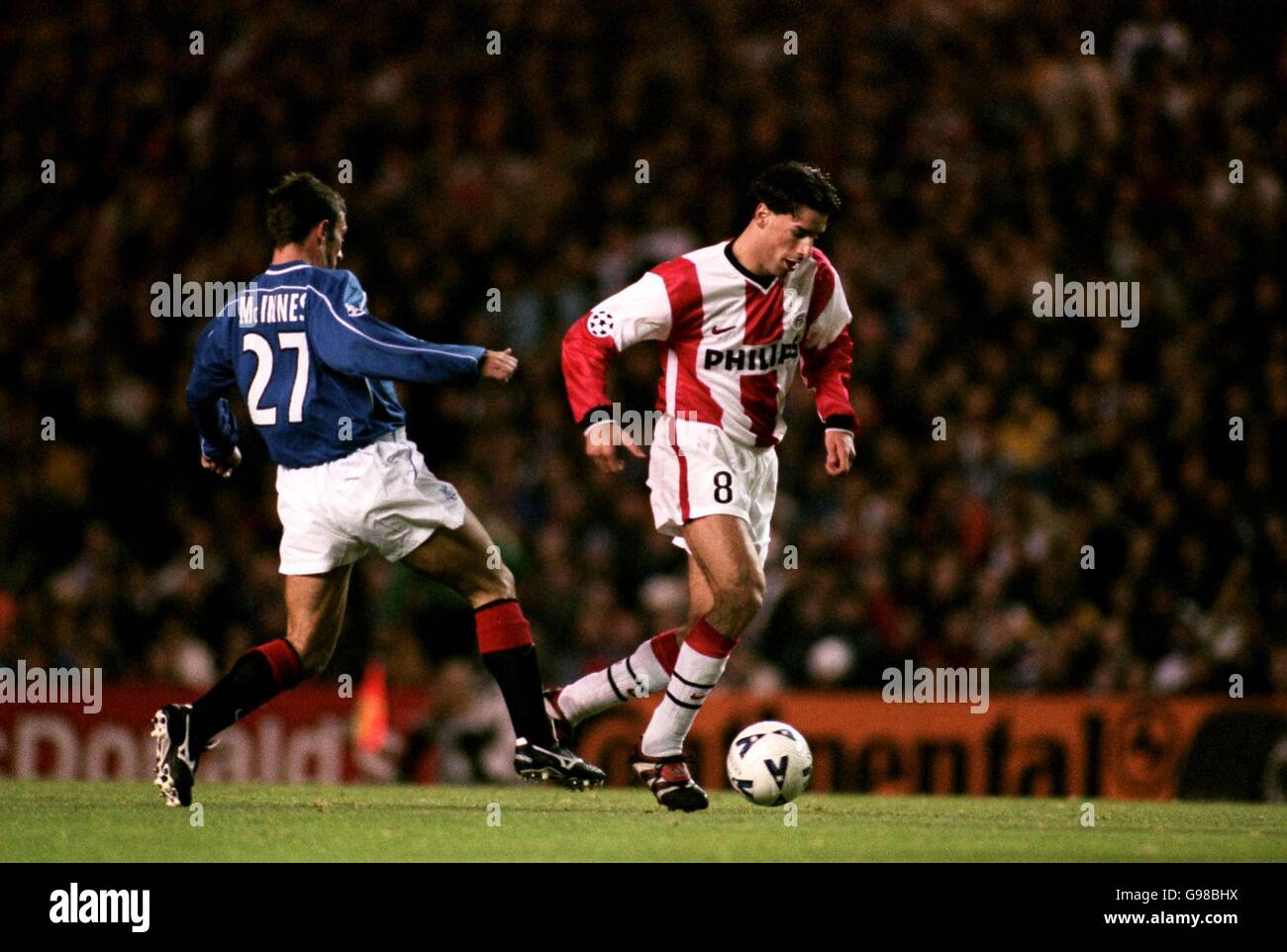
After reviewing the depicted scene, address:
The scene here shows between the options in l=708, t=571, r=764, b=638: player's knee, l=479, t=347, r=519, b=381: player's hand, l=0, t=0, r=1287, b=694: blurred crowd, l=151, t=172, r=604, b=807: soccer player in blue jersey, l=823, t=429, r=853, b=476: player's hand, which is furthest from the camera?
l=0, t=0, r=1287, b=694: blurred crowd

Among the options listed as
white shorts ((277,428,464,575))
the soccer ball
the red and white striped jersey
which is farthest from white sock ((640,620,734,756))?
white shorts ((277,428,464,575))

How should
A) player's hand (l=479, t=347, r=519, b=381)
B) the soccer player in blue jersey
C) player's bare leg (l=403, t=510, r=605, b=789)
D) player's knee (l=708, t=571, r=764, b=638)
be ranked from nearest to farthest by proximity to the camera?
player's hand (l=479, t=347, r=519, b=381) < the soccer player in blue jersey < player's knee (l=708, t=571, r=764, b=638) < player's bare leg (l=403, t=510, r=605, b=789)

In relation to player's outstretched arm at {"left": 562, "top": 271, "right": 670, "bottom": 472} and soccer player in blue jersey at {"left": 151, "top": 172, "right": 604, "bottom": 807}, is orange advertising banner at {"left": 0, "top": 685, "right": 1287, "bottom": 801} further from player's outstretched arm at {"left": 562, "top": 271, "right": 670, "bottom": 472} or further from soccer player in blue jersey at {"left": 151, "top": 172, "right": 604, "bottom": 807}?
player's outstretched arm at {"left": 562, "top": 271, "right": 670, "bottom": 472}

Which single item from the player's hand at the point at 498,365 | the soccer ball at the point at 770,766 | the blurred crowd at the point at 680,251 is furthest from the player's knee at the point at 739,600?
the blurred crowd at the point at 680,251

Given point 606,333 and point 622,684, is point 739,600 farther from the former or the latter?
point 606,333

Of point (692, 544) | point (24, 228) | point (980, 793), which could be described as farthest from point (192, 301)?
point (692, 544)

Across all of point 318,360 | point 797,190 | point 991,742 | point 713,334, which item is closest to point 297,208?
point 318,360

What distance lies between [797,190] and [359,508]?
2006 millimetres

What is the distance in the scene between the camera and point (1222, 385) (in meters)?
12.6

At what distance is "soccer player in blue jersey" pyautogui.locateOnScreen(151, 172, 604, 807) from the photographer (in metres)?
6.65

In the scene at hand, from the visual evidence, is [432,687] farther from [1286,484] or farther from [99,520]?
[1286,484]

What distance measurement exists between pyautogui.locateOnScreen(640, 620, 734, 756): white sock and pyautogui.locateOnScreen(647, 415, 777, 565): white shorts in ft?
1.20

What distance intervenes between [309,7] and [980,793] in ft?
29.3

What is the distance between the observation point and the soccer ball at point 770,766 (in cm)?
682
